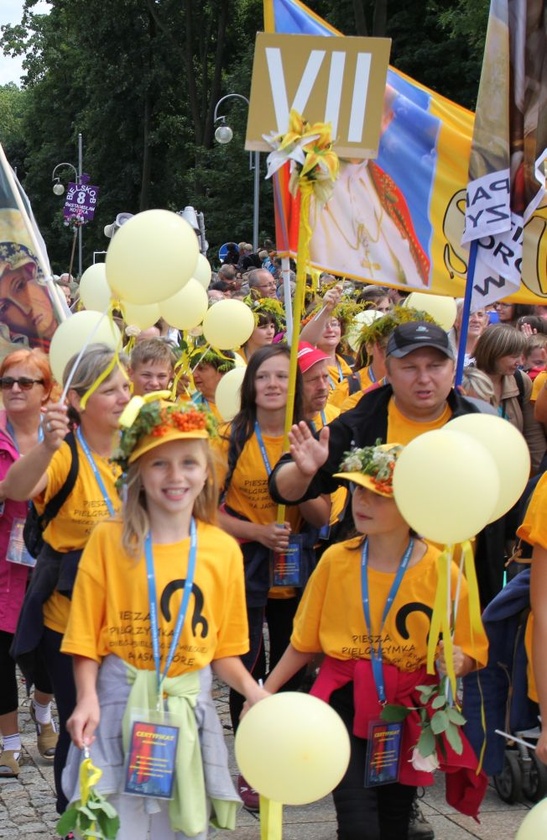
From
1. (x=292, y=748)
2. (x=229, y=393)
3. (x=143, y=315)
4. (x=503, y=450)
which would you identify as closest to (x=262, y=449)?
(x=229, y=393)

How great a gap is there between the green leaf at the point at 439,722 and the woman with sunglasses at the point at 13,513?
2227 mm

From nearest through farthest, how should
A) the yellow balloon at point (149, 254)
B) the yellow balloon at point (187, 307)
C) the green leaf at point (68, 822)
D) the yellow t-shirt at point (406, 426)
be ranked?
the green leaf at point (68, 822) < the yellow balloon at point (149, 254) < the yellow t-shirt at point (406, 426) < the yellow balloon at point (187, 307)

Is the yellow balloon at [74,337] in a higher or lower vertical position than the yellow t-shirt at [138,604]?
higher

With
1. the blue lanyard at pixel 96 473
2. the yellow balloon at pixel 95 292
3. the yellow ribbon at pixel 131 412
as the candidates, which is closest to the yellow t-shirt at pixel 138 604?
the yellow ribbon at pixel 131 412

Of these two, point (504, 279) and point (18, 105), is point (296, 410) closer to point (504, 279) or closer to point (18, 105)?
point (504, 279)

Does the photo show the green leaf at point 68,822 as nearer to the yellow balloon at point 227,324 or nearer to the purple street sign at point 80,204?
the yellow balloon at point 227,324

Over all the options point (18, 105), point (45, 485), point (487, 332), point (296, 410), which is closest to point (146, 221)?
point (45, 485)

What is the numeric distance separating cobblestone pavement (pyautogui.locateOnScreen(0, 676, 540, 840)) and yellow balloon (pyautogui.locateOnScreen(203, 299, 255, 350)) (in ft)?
8.98

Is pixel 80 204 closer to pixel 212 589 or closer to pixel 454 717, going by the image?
pixel 212 589

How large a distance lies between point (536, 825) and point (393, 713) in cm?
119

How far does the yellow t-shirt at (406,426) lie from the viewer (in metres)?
4.52

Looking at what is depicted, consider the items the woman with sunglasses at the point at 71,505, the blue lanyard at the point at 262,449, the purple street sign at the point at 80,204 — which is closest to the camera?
the woman with sunglasses at the point at 71,505

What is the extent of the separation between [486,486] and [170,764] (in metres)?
1.22

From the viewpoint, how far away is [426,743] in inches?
142
